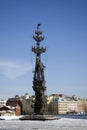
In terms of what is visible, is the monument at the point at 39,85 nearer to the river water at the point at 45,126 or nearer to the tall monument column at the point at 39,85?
the tall monument column at the point at 39,85

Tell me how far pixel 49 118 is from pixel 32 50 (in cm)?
1843

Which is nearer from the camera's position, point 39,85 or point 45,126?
point 45,126

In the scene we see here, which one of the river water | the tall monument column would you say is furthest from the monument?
the river water

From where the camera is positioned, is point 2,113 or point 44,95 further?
point 2,113

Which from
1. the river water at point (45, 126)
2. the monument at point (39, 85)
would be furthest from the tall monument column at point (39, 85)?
the river water at point (45, 126)

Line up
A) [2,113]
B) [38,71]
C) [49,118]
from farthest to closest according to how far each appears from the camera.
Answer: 1. [2,113]
2. [38,71]
3. [49,118]

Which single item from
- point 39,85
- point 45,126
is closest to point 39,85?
point 39,85

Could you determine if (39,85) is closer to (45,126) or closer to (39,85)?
(39,85)

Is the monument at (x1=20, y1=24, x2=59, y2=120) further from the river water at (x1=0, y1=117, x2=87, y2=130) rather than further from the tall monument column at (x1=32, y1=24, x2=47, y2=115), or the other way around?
the river water at (x1=0, y1=117, x2=87, y2=130)

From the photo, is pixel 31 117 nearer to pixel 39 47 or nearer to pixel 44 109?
pixel 44 109

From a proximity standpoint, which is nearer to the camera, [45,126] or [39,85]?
[45,126]

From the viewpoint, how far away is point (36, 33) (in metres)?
106

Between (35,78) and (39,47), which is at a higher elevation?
(39,47)

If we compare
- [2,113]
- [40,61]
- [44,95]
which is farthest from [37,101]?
[2,113]
